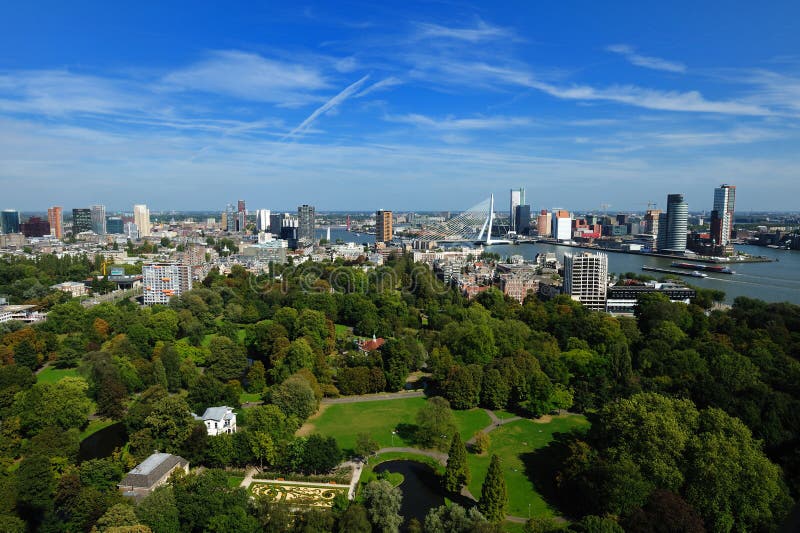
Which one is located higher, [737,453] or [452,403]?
[737,453]

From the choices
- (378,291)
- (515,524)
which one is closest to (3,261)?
(378,291)

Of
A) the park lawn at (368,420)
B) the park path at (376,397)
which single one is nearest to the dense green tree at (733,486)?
the park lawn at (368,420)

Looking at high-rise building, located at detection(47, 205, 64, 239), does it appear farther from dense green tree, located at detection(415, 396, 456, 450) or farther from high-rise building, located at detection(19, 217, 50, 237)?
dense green tree, located at detection(415, 396, 456, 450)

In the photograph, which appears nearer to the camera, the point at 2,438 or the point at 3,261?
the point at 2,438

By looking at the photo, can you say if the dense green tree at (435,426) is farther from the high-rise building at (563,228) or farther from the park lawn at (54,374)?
the high-rise building at (563,228)

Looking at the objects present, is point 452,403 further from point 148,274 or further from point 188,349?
point 148,274

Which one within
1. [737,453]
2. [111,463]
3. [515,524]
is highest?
[737,453]

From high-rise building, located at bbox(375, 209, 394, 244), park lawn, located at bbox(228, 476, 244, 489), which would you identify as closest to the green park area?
park lawn, located at bbox(228, 476, 244, 489)

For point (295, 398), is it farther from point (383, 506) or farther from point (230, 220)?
point (230, 220)
